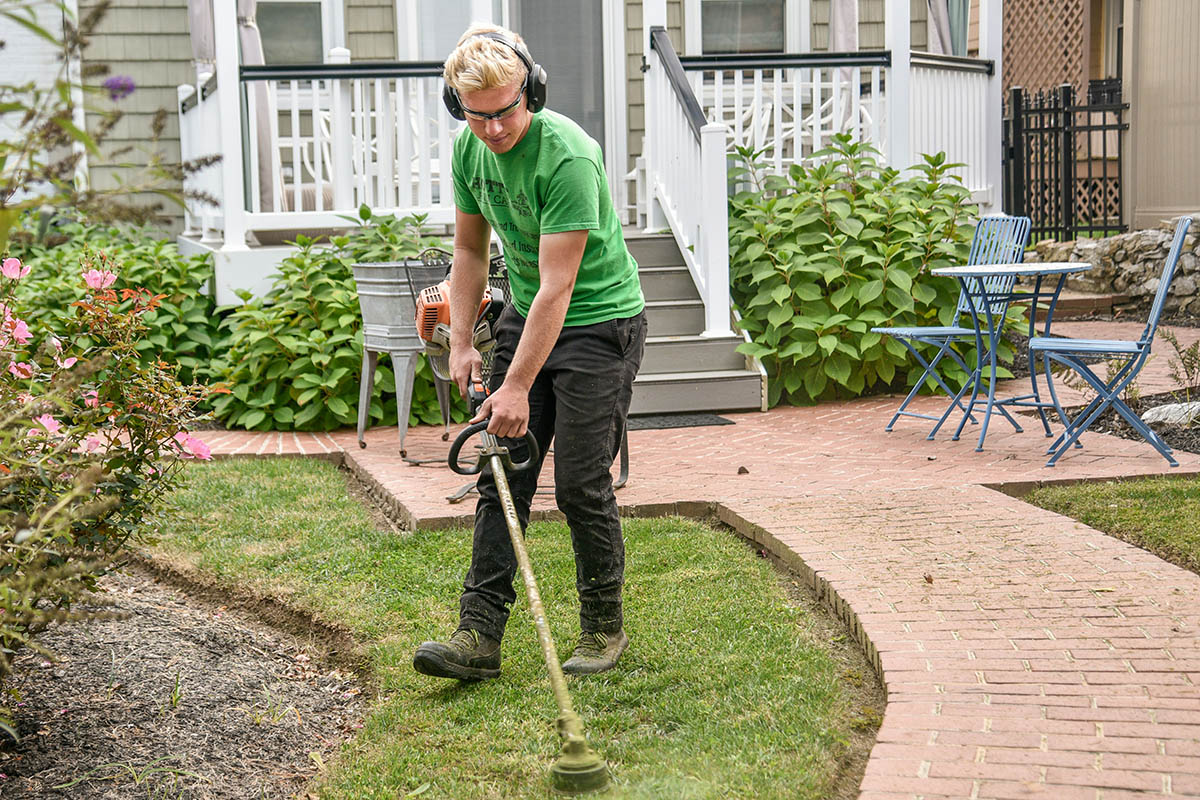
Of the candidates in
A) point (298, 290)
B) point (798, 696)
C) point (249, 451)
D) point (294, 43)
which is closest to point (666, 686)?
point (798, 696)

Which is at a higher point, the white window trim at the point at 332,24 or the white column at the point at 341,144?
the white window trim at the point at 332,24

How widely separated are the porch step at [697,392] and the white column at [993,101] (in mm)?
3788

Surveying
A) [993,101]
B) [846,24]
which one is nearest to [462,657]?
[993,101]

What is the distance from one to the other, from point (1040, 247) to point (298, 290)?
25.1 ft

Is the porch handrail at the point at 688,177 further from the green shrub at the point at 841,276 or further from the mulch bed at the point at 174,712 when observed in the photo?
the mulch bed at the point at 174,712

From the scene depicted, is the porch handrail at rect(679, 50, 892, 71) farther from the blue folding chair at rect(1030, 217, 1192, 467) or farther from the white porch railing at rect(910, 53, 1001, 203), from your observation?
the blue folding chair at rect(1030, 217, 1192, 467)

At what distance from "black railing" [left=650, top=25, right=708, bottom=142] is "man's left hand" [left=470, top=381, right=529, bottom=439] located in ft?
18.1

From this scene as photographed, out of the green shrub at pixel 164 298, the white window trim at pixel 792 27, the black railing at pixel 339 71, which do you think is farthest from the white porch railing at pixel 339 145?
the white window trim at pixel 792 27

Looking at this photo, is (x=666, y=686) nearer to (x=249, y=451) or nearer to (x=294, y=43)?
(x=249, y=451)

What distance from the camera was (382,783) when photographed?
9.80ft

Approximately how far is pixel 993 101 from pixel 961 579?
300 inches

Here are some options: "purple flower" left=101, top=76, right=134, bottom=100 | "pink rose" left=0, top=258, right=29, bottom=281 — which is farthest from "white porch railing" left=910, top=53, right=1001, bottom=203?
"purple flower" left=101, top=76, right=134, bottom=100

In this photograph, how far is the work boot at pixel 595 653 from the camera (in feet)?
11.8

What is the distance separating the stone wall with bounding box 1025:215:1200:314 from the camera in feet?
35.7
